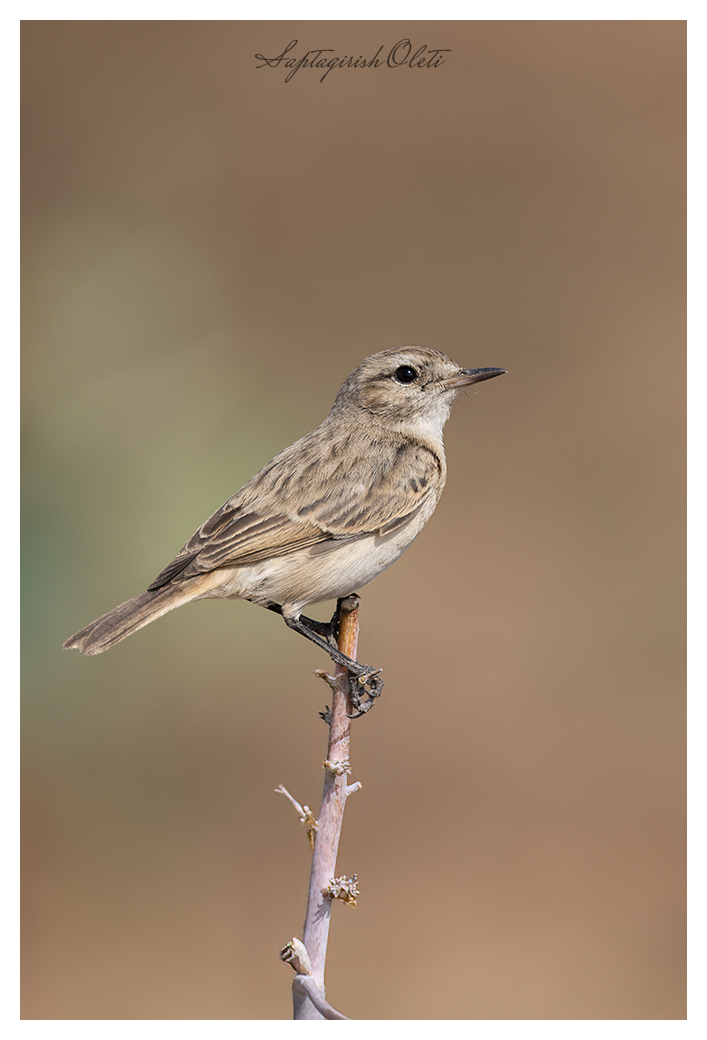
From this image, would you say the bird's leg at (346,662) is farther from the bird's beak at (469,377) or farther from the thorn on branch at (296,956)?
the bird's beak at (469,377)

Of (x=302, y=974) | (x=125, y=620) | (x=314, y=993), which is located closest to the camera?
(x=314, y=993)

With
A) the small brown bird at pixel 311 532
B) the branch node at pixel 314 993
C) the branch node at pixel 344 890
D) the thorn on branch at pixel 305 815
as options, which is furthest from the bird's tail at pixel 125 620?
the branch node at pixel 314 993

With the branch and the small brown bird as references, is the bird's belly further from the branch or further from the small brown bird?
the branch

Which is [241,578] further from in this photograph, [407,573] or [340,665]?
[407,573]

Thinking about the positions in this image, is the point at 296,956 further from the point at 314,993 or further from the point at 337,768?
the point at 337,768

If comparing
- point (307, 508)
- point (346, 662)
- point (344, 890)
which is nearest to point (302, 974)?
point (344, 890)
